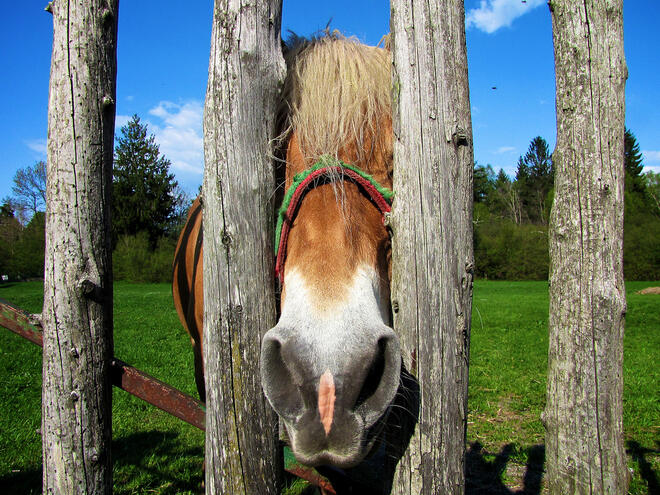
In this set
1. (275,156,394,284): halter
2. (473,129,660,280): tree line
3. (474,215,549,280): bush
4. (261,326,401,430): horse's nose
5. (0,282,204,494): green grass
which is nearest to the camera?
(261,326,401,430): horse's nose

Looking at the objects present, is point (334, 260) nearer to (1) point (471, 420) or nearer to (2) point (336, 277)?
(2) point (336, 277)

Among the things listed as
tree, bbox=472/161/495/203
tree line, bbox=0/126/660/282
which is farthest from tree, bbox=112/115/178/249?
tree, bbox=472/161/495/203

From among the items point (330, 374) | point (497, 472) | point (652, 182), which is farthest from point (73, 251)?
point (652, 182)

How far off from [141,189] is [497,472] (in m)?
36.5

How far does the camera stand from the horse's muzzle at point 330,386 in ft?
4.23

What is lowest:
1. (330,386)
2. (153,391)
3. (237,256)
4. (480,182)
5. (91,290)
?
(153,391)

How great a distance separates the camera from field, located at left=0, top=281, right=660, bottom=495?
3514mm

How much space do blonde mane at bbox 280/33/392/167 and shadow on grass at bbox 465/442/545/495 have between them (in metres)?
2.86

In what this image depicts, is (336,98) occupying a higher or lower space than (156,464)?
higher

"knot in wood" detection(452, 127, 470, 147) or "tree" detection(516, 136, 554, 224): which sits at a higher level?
"tree" detection(516, 136, 554, 224)

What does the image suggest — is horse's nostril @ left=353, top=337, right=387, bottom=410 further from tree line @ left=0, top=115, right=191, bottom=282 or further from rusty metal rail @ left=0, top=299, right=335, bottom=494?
tree line @ left=0, top=115, right=191, bottom=282

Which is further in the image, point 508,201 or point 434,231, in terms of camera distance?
point 508,201

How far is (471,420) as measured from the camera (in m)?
4.89

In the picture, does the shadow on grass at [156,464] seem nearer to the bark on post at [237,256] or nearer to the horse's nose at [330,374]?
the bark on post at [237,256]
